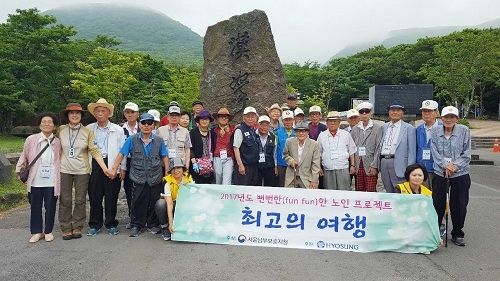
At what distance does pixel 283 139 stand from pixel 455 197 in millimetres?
2315

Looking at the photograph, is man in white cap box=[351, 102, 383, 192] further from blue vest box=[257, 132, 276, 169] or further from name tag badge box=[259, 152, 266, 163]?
name tag badge box=[259, 152, 266, 163]

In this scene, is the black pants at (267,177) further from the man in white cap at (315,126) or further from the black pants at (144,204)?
the black pants at (144,204)

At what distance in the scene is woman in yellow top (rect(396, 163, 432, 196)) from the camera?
434 cm

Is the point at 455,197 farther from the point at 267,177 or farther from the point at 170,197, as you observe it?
the point at 170,197

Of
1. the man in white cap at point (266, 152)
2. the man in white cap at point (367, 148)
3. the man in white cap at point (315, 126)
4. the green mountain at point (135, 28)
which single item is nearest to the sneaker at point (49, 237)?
the man in white cap at point (266, 152)

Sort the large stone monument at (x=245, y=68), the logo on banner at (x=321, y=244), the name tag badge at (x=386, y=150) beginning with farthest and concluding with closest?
the large stone monument at (x=245, y=68) → the name tag badge at (x=386, y=150) → the logo on banner at (x=321, y=244)

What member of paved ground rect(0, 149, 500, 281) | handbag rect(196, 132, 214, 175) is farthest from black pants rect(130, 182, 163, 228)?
handbag rect(196, 132, 214, 175)

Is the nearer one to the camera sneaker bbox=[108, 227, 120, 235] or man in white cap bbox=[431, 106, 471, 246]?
man in white cap bbox=[431, 106, 471, 246]

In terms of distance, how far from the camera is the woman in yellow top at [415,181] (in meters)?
4.34

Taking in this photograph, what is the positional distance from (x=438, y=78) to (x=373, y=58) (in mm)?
13693

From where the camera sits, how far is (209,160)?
206 inches

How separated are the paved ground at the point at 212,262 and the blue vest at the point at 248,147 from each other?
1288 millimetres

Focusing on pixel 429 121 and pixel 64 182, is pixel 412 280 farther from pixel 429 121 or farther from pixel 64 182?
pixel 64 182

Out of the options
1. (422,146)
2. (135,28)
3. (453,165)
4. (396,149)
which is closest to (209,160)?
(396,149)
